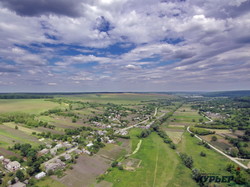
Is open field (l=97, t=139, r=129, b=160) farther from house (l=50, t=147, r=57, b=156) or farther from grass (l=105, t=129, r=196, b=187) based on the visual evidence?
house (l=50, t=147, r=57, b=156)

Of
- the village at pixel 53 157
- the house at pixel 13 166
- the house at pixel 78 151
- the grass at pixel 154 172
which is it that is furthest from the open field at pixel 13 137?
the grass at pixel 154 172

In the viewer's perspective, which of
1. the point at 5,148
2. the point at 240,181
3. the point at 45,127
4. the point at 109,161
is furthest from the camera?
the point at 45,127

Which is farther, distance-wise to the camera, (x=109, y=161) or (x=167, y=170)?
(x=109, y=161)

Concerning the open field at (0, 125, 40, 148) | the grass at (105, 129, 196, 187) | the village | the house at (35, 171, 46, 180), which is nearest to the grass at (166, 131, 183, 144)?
the grass at (105, 129, 196, 187)

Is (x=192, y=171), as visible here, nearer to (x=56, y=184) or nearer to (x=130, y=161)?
(x=130, y=161)

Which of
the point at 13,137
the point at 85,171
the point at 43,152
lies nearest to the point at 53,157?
the point at 43,152

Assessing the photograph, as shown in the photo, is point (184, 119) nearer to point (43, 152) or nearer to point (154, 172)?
point (154, 172)

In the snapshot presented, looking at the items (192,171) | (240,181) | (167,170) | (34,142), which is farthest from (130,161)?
(34,142)

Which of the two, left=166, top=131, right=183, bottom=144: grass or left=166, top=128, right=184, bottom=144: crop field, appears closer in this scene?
→ left=166, top=131, right=183, bottom=144: grass
